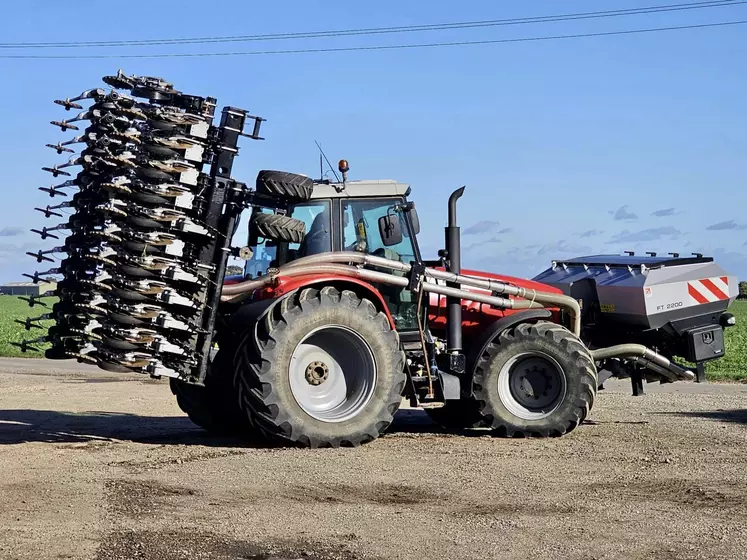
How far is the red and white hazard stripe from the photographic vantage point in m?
13.1

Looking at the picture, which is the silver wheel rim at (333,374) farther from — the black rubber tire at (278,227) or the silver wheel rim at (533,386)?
the silver wheel rim at (533,386)

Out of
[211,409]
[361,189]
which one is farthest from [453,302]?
[211,409]

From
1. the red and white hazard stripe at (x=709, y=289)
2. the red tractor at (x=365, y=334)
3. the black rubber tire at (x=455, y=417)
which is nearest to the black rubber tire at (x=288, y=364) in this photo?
the red tractor at (x=365, y=334)

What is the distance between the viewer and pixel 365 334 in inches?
431

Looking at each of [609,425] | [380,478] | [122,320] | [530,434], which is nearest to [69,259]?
[122,320]

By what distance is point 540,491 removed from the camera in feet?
28.5

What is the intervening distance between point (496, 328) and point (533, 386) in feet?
2.48

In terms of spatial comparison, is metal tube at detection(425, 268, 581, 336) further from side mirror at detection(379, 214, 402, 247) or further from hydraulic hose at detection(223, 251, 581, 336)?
side mirror at detection(379, 214, 402, 247)

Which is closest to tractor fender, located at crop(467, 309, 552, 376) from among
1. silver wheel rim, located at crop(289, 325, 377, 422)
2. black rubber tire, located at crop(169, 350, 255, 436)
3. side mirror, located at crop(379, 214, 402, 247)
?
silver wheel rim, located at crop(289, 325, 377, 422)

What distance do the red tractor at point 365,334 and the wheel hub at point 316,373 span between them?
1 centimetres

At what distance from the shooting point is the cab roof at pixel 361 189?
11.6 metres

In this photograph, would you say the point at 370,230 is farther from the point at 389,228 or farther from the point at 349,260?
the point at 349,260

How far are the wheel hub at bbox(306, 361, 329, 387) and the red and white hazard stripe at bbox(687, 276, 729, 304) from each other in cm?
472

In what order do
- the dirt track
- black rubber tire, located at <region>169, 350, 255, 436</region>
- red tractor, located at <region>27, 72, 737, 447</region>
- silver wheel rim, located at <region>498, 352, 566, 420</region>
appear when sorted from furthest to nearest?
black rubber tire, located at <region>169, 350, 255, 436</region> < silver wheel rim, located at <region>498, 352, 566, 420</region> < red tractor, located at <region>27, 72, 737, 447</region> < the dirt track
